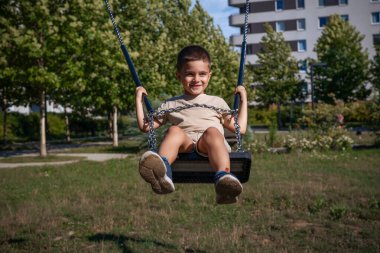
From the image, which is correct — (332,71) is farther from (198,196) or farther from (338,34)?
(198,196)

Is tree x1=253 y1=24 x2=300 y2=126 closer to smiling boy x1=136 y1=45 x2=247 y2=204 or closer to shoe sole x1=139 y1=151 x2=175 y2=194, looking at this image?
smiling boy x1=136 y1=45 x2=247 y2=204

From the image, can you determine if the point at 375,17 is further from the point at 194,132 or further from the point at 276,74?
the point at 194,132

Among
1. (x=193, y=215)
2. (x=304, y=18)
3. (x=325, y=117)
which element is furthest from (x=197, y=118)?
(x=304, y=18)

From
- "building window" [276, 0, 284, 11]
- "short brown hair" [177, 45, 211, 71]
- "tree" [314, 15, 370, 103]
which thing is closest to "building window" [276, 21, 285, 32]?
"building window" [276, 0, 284, 11]

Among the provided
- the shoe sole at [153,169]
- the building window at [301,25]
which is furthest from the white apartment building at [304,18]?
the shoe sole at [153,169]

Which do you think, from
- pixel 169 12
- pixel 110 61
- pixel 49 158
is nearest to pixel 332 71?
pixel 169 12

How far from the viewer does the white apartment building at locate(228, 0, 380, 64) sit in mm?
52031

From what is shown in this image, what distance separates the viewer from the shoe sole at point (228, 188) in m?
3.47

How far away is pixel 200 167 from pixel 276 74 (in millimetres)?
37297

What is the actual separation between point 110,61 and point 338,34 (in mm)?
27712

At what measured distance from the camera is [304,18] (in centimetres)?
5459

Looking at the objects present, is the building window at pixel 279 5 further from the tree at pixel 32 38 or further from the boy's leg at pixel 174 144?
the boy's leg at pixel 174 144

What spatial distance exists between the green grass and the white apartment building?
4534 cm

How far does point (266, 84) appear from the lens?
40.3 metres
